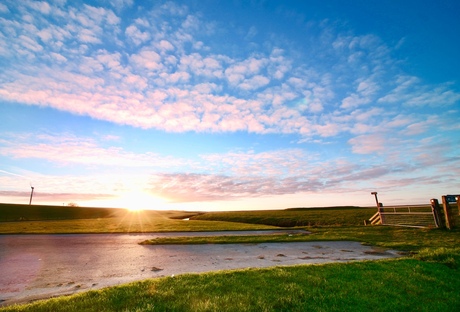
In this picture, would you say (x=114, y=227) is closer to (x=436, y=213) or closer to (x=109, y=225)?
(x=109, y=225)

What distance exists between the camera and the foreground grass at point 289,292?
6.11 m

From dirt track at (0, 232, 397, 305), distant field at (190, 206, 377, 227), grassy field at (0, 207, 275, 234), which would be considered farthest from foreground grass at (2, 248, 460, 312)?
distant field at (190, 206, 377, 227)

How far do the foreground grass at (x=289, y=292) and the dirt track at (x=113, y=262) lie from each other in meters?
1.63

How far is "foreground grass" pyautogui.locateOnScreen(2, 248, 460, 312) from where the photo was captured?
6105mm

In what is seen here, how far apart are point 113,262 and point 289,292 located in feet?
28.6

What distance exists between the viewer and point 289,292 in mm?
7008

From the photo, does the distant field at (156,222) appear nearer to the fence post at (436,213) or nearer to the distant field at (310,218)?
the distant field at (310,218)

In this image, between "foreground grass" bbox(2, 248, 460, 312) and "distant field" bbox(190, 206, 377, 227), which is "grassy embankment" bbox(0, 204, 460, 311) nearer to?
"foreground grass" bbox(2, 248, 460, 312)

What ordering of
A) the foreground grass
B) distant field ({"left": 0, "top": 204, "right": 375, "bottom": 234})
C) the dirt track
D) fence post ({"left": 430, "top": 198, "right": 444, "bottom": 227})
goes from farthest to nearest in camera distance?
1. distant field ({"left": 0, "top": 204, "right": 375, "bottom": 234})
2. fence post ({"left": 430, "top": 198, "right": 444, "bottom": 227})
3. the dirt track
4. the foreground grass

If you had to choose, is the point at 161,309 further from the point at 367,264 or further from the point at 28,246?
the point at 28,246

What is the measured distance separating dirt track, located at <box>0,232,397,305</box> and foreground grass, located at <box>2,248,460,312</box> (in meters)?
1.63

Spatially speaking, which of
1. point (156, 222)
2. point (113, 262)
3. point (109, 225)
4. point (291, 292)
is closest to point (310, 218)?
point (156, 222)

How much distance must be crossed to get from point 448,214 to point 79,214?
119 meters

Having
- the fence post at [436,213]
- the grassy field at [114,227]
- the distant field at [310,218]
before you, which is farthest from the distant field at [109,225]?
the fence post at [436,213]
